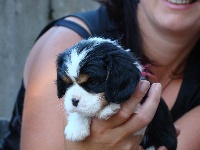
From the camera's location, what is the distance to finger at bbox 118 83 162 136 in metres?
1.28

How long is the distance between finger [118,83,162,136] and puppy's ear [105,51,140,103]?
14 centimetres

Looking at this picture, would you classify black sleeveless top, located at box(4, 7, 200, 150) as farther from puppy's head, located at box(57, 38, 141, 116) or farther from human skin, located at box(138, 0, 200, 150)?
puppy's head, located at box(57, 38, 141, 116)

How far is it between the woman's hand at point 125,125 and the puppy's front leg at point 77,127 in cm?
2

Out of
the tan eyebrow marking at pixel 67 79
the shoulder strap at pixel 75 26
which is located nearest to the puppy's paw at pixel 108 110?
the tan eyebrow marking at pixel 67 79

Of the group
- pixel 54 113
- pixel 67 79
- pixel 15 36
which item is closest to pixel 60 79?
pixel 67 79

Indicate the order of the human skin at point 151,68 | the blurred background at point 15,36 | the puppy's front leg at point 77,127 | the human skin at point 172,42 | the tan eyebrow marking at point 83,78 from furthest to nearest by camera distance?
the blurred background at point 15,36 → the human skin at point 172,42 → the human skin at point 151,68 → the puppy's front leg at point 77,127 → the tan eyebrow marking at point 83,78

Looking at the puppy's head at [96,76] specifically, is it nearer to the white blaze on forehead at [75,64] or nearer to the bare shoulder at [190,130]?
the white blaze on forehead at [75,64]

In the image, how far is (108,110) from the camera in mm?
1169

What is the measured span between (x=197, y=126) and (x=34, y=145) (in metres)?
0.63

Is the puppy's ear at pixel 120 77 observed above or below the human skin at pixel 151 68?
above

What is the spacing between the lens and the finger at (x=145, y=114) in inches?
50.4

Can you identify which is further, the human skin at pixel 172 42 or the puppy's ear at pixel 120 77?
the human skin at pixel 172 42

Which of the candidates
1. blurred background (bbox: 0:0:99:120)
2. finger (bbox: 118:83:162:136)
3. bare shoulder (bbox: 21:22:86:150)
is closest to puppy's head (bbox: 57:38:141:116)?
finger (bbox: 118:83:162:136)

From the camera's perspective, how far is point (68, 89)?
1139 millimetres
